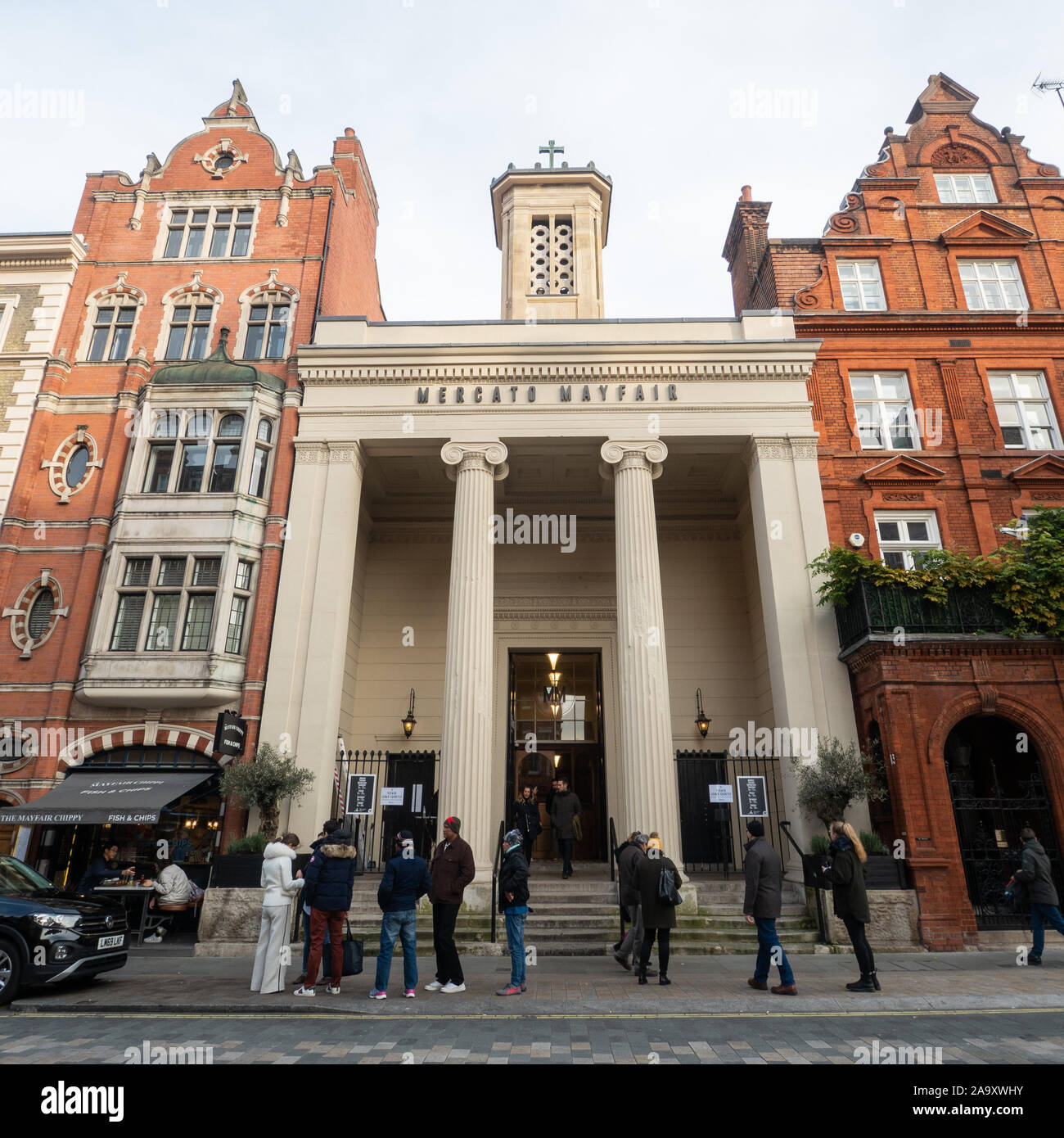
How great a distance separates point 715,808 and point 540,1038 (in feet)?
37.0

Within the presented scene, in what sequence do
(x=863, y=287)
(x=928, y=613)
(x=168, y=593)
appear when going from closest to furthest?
1. (x=928, y=613)
2. (x=168, y=593)
3. (x=863, y=287)

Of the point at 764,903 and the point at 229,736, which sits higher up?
the point at 229,736

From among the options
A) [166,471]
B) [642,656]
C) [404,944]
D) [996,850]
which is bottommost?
[404,944]

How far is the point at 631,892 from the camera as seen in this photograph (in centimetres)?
1009

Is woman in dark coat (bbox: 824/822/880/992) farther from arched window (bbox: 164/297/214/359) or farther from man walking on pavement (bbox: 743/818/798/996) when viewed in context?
arched window (bbox: 164/297/214/359)

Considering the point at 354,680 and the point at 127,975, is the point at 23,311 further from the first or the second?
the point at 127,975

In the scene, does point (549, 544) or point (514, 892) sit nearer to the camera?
point (514, 892)

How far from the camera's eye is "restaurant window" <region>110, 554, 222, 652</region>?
51.6 ft

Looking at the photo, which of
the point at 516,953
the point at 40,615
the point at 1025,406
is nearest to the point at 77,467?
the point at 40,615

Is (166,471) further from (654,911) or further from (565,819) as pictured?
(654,911)

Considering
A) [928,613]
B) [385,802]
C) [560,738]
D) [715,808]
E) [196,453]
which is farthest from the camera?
[560,738]

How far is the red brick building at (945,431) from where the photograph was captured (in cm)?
1263
